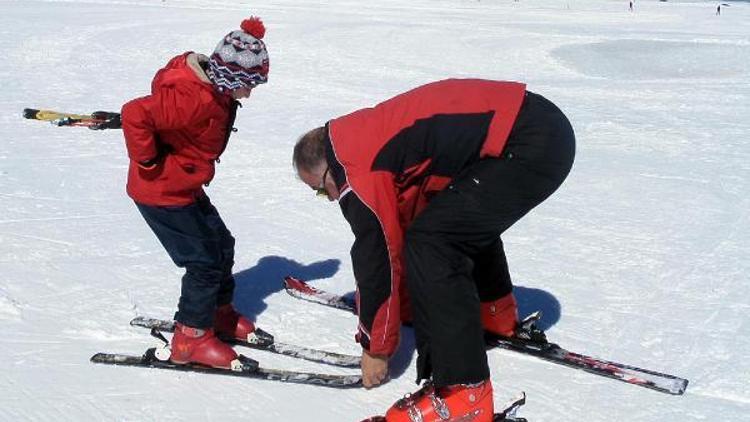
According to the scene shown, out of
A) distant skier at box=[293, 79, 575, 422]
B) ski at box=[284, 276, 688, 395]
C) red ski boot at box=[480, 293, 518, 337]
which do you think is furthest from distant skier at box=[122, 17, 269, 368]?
ski at box=[284, 276, 688, 395]

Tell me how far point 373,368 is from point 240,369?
645mm

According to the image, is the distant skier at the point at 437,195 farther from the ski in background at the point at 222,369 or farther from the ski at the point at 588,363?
the ski at the point at 588,363

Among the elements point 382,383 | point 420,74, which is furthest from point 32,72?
point 382,383

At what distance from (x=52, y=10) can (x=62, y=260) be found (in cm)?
1879

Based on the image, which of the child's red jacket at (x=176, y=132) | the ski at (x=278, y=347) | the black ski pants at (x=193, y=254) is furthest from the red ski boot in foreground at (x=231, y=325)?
the child's red jacket at (x=176, y=132)

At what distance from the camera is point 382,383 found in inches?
141

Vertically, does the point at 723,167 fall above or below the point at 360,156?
below

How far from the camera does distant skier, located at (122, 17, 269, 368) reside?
3.43 m

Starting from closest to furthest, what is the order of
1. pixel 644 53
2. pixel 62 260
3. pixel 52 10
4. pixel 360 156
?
pixel 360 156 < pixel 62 260 < pixel 644 53 < pixel 52 10

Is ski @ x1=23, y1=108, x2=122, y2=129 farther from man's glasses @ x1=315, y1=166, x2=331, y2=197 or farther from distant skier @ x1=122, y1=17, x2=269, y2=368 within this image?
man's glasses @ x1=315, y1=166, x2=331, y2=197

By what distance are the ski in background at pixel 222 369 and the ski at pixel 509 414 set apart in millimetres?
410

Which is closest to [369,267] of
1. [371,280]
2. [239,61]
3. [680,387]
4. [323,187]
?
[371,280]

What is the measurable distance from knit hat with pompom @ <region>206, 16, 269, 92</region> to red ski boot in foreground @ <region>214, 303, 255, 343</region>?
114cm

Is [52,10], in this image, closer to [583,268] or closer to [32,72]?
[32,72]
